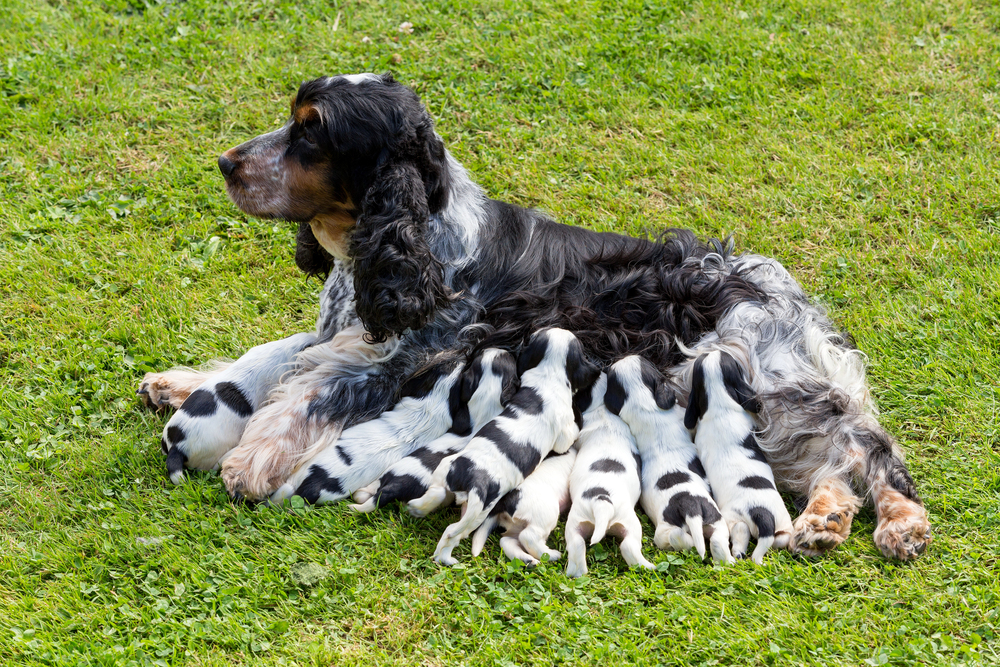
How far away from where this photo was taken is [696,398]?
169 inches

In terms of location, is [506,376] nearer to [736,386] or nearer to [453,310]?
[453,310]

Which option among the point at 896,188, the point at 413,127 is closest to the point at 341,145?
the point at 413,127

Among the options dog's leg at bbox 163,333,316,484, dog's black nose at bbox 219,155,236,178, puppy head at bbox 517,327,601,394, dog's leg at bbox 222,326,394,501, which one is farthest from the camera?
dog's black nose at bbox 219,155,236,178

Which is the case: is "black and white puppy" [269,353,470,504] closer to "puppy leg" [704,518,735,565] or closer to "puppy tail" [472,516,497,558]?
"puppy tail" [472,516,497,558]

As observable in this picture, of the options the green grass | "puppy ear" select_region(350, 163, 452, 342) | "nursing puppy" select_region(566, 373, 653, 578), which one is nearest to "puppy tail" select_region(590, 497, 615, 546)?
"nursing puppy" select_region(566, 373, 653, 578)

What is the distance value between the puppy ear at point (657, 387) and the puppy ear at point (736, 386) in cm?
26

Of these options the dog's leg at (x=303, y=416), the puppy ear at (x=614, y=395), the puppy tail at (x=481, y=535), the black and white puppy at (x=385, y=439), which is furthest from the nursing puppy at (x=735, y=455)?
the dog's leg at (x=303, y=416)

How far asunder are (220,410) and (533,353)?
147cm

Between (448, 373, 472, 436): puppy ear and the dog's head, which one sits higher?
the dog's head

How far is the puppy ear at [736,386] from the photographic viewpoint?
4.26m

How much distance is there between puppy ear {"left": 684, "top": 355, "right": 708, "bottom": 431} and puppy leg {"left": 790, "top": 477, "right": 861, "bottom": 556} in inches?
23.1

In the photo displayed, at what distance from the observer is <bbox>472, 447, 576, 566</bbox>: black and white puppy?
151 inches

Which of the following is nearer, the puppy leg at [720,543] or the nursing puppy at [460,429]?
the puppy leg at [720,543]

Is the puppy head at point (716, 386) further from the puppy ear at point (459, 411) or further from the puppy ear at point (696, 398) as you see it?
the puppy ear at point (459, 411)
